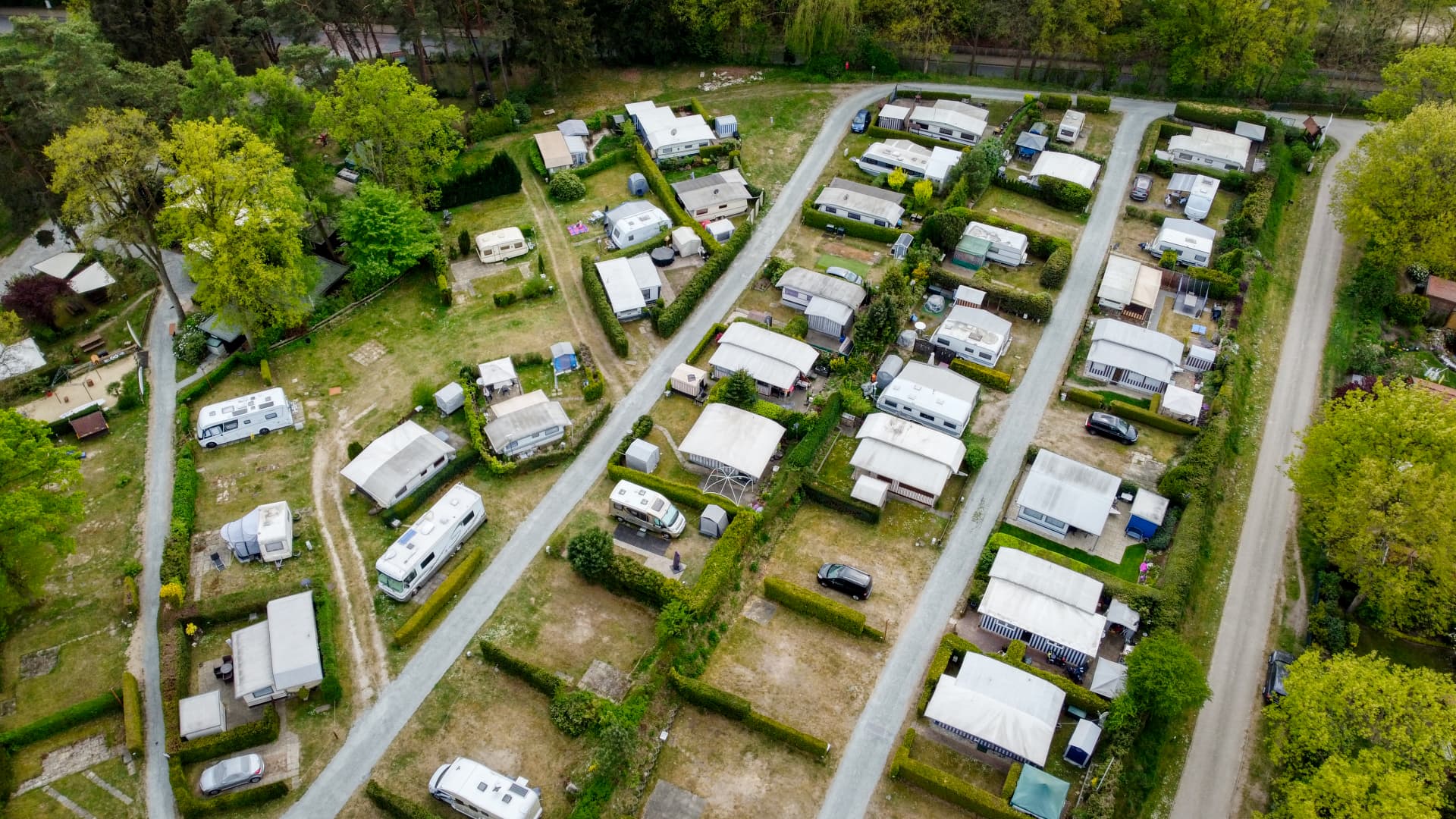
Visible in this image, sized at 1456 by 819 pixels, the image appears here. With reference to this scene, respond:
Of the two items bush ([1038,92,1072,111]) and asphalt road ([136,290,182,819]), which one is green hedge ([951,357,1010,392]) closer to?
bush ([1038,92,1072,111])

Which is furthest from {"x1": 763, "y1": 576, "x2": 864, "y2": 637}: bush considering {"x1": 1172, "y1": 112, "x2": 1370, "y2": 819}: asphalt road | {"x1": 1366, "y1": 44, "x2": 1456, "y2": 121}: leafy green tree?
{"x1": 1366, "y1": 44, "x2": 1456, "y2": 121}: leafy green tree

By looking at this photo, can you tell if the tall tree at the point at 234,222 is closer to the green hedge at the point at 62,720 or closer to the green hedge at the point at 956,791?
the green hedge at the point at 62,720

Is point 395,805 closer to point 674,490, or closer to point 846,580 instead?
point 674,490

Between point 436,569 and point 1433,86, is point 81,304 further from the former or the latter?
point 1433,86

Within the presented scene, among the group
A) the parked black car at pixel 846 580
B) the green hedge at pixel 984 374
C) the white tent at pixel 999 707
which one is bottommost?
the white tent at pixel 999 707

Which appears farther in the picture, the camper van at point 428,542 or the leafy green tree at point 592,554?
the leafy green tree at point 592,554

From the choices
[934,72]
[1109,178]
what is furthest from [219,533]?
[934,72]

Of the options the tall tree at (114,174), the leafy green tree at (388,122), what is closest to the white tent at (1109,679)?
the leafy green tree at (388,122)

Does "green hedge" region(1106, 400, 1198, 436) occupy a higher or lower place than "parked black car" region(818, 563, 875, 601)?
higher
